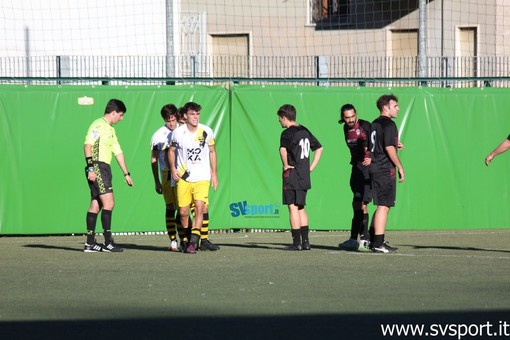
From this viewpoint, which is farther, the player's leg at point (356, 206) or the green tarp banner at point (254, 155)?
the green tarp banner at point (254, 155)

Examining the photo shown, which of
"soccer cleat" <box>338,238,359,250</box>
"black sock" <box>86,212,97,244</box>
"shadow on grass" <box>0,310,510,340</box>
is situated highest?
"black sock" <box>86,212,97,244</box>

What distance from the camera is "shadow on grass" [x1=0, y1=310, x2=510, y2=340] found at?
7.67 metres

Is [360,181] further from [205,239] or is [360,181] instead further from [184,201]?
[184,201]

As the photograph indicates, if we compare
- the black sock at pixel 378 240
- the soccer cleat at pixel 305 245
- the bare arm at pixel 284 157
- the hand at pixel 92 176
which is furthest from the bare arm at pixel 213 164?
the black sock at pixel 378 240

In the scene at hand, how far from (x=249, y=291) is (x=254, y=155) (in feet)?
24.3

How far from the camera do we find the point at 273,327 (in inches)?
316

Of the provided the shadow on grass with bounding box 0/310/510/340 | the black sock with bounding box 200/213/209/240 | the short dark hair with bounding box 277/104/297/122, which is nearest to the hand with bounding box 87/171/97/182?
the black sock with bounding box 200/213/209/240

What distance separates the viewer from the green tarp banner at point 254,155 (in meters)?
16.9

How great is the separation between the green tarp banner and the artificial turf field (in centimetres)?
192

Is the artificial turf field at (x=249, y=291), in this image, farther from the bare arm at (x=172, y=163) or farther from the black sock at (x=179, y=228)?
the bare arm at (x=172, y=163)

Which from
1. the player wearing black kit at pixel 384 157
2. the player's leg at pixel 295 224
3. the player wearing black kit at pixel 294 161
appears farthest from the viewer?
the player's leg at pixel 295 224

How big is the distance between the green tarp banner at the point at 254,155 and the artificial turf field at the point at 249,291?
1.92m

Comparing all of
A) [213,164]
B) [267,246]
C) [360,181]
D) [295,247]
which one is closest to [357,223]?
[360,181]

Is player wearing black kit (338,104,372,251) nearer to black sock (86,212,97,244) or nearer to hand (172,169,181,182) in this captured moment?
hand (172,169,181,182)
